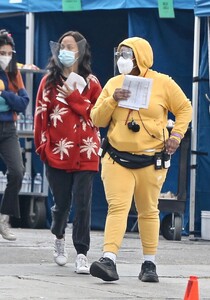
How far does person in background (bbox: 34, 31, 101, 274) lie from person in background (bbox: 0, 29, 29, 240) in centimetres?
167

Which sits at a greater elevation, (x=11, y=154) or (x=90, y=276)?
(x=11, y=154)

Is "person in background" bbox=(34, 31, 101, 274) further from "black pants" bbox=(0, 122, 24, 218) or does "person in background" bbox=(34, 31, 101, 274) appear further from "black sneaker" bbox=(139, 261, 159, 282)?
"black pants" bbox=(0, 122, 24, 218)

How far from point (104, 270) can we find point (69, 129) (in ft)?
4.14

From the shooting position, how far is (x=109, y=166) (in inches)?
317

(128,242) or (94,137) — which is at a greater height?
(94,137)

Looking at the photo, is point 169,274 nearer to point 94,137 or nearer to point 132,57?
point 94,137

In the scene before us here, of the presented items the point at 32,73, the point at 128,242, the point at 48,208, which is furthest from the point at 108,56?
the point at 128,242

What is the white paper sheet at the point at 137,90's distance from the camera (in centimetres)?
793

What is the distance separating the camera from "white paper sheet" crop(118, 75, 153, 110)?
793 cm

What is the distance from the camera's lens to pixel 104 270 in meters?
7.77

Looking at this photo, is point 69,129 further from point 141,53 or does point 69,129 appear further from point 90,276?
point 90,276

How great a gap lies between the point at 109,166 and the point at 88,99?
732 millimetres

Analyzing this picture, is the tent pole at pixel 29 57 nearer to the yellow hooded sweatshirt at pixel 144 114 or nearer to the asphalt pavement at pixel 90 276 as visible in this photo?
the asphalt pavement at pixel 90 276

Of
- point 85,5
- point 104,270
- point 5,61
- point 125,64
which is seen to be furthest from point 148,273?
point 85,5
